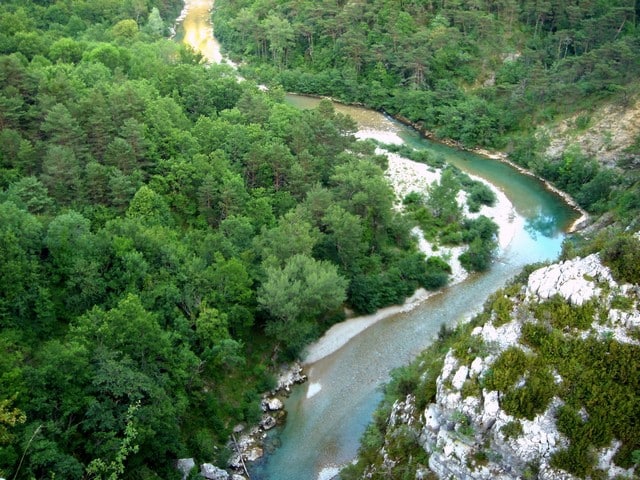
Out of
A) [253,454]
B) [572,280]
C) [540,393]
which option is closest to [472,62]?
[572,280]

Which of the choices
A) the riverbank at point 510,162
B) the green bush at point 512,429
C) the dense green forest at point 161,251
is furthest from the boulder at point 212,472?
the riverbank at point 510,162

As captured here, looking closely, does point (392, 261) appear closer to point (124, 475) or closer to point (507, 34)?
point (124, 475)

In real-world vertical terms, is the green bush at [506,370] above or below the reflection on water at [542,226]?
above

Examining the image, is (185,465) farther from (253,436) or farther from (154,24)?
(154,24)

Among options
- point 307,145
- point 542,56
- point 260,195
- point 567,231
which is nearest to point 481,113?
point 542,56

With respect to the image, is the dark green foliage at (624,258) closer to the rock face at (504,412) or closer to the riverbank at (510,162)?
the rock face at (504,412)

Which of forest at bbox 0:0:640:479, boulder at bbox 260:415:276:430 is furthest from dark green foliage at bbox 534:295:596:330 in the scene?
boulder at bbox 260:415:276:430

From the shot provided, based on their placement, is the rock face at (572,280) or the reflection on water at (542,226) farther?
the reflection on water at (542,226)

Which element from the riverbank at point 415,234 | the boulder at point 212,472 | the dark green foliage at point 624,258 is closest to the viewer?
the dark green foliage at point 624,258
